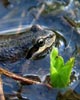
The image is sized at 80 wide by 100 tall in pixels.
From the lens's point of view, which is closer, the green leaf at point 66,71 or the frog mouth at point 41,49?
the green leaf at point 66,71

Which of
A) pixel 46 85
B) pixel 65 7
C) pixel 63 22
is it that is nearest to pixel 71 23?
pixel 63 22

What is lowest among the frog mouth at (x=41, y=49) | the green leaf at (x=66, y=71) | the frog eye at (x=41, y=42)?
the frog mouth at (x=41, y=49)

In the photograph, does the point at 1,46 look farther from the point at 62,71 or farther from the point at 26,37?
the point at 62,71

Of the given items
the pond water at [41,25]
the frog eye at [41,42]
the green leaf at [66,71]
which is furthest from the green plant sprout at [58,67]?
the frog eye at [41,42]

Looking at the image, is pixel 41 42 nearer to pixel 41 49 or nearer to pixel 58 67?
pixel 41 49

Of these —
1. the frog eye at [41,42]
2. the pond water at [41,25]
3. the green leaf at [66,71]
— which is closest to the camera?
the green leaf at [66,71]

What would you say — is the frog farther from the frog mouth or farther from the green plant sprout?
the green plant sprout

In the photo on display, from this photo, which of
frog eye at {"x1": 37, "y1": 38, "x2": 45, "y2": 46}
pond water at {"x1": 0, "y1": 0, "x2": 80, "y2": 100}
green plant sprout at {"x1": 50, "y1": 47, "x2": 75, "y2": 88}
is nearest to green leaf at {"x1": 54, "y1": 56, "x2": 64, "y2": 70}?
green plant sprout at {"x1": 50, "y1": 47, "x2": 75, "y2": 88}

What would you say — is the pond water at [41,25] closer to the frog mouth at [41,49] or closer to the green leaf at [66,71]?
the frog mouth at [41,49]
